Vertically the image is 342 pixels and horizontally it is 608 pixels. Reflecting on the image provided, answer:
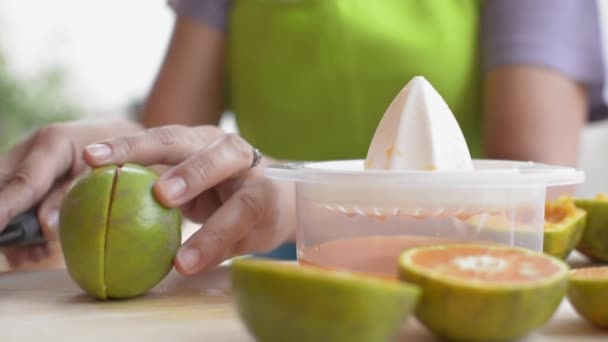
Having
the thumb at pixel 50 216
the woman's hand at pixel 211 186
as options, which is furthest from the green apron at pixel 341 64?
the thumb at pixel 50 216

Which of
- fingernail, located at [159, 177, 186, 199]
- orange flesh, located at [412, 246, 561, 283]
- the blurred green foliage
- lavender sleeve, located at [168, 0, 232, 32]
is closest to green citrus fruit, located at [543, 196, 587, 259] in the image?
orange flesh, located at [412, 246, 561, 283]

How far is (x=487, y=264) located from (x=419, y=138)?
0.23m

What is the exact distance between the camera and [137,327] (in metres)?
0.55

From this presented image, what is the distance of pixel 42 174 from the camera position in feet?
2.63

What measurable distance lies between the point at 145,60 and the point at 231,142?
108 inches

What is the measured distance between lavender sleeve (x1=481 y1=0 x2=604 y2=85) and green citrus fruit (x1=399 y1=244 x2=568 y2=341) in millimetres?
701

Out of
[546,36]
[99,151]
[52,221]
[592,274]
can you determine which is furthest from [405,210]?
[546,36]

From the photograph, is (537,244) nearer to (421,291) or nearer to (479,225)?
(479,225)

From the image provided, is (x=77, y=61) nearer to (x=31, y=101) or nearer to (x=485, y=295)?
(x=31, y=101)

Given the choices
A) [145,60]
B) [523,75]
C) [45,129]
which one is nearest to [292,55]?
[523,75]

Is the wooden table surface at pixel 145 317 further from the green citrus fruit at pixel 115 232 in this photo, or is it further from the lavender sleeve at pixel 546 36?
the lavender sleeve at pixel 546 36

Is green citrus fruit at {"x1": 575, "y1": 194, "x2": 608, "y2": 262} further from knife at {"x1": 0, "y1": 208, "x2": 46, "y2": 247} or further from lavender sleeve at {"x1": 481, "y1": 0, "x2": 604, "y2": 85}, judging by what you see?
knife at {"x1": 0, "y1": 208, "x2": 46, "y2": 247}

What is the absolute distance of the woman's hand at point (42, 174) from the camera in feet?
2.55

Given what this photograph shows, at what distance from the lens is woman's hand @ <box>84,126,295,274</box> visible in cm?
66
